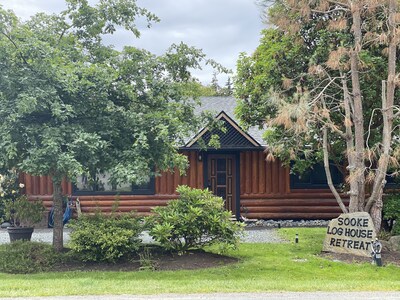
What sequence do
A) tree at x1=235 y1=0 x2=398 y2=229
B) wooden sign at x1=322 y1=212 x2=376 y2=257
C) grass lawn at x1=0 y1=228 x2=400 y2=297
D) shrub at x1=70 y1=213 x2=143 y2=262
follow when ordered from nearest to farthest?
1. grass lawn at x1=0 y1=228 x2=400 y2=297
2. shrub at x1=70 y1=213 x2=143 y2=262
3. wooden sign at x1=322 y1=212 x2=376 y2=257
4. tree at x1=235 y1=0 x2=398 y2=229

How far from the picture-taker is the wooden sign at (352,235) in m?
10.0

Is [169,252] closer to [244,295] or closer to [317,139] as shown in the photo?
[244,295]

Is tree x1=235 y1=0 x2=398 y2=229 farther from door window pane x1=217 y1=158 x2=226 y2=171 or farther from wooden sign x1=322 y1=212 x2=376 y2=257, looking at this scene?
door window pane x1=217 y1=158 x2=226 y2=171

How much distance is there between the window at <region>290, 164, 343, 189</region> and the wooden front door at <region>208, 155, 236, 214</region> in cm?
216

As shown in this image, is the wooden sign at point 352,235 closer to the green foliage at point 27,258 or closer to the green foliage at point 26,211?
the green foliage at point 27,258

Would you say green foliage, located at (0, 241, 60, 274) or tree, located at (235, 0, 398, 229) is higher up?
tree, located at (235, 0, 398, 229)

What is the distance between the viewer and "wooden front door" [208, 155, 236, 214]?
16.5m

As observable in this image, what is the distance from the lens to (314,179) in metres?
16.7

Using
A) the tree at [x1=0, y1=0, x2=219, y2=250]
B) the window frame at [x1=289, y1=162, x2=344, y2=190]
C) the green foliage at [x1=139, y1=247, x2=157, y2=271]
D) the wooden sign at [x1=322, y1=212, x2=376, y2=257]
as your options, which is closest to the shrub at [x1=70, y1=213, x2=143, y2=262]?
the green foliage at [x1=139, y1=247, x2=157, y2=271]

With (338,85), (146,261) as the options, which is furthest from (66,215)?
(338,85)

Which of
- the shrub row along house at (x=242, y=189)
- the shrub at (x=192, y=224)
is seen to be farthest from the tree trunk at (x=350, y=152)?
the shrub row along house at (x=242, y=189)

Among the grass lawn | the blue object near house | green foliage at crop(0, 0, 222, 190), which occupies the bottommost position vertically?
the grass lawn

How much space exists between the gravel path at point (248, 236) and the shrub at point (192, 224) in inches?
94.5

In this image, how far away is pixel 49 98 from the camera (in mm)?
8555
